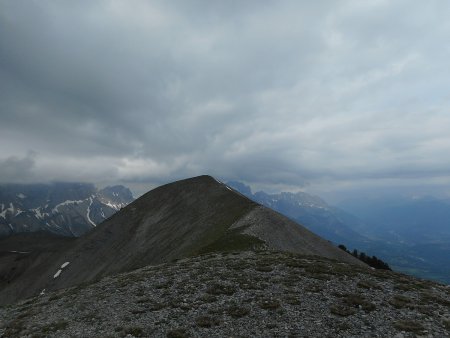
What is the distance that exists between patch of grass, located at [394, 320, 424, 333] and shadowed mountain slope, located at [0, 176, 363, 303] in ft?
102

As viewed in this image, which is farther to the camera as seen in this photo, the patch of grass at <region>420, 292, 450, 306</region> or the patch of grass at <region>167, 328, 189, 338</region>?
the patch of grass at <region>420, 292, 450, 306</region>

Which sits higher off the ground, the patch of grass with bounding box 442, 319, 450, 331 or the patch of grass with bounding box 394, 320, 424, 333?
the patch of grass with bounding box 394, 320, 424, 333

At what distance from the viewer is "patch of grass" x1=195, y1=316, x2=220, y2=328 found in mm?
20562

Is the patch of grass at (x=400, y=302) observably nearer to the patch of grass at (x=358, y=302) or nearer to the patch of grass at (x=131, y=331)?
the patch of grass at (x=358, y=302)

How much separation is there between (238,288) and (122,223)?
112075 mm

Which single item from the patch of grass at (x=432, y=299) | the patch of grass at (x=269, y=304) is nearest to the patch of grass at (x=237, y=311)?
the patch of grass at (x=269, y=304)

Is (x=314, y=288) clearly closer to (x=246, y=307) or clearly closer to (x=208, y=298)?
(x=246, y=307)

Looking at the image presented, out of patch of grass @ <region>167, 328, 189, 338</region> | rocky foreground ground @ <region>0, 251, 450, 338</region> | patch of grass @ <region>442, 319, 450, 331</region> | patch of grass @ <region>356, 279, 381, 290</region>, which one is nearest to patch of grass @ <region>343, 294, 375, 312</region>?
rocky foreground ground @ <region>0, 251, 450, 338</region>

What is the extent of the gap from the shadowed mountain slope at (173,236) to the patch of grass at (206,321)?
29.1 meters

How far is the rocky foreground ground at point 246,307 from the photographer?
790 inches

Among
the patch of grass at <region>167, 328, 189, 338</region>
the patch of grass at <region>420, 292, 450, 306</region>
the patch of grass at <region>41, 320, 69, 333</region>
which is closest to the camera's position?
the patch of grass at <region>167, 328, 189, 338</region>

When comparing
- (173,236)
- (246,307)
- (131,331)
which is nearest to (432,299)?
(246,307)

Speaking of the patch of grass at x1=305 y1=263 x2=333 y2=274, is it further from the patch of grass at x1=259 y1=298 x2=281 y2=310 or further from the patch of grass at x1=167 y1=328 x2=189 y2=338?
the patch of grass at x1=167 y1=328 x2=189 y2=338

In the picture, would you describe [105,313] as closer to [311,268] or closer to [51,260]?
[311,268]
